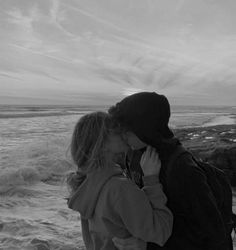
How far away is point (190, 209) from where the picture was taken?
1.86 m

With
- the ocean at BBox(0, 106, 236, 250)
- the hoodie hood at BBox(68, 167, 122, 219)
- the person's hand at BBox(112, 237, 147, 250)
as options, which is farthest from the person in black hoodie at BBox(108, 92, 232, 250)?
the ocean at BBox(0, 106, 236, 250)

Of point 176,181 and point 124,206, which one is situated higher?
point 176,181

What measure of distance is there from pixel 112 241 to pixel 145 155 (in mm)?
506

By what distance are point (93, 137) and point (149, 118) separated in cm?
32

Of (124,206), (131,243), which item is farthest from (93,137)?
(131,243)

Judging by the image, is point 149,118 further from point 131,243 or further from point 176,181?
point 131,243

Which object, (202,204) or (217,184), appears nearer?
(202,204)

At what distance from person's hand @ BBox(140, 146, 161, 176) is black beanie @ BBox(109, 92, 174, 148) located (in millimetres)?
51

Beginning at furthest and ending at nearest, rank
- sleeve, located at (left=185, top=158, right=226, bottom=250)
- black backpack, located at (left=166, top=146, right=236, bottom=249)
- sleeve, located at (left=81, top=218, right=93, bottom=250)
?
sleeve, located at (left=81, top=218, right=93, bottom=250) < black backpack, located at (left=166, top=146, right=236, bottom=249) < sleeve, located at (left=185, top=158, right=226, bottom=250)

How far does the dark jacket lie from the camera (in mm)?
1815

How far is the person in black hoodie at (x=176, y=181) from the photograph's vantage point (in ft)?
5.98

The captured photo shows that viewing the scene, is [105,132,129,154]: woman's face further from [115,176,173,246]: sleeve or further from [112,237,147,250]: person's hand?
[112,237,147,250]: person's hand

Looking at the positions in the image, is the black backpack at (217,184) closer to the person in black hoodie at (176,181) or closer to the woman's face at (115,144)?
the person in black hoodie at (176,181)

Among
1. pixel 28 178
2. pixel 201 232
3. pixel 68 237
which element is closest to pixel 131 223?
pixel 201 232
